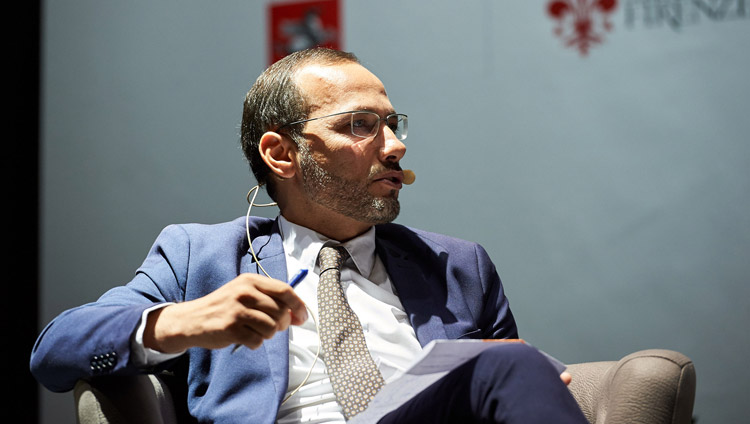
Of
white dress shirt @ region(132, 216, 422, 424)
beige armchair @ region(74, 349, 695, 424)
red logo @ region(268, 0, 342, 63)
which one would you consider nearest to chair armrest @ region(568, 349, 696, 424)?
beige armchair @ region(74, 349, 695, 424)

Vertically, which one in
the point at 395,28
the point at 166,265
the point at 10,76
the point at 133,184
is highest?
the point at 395,28

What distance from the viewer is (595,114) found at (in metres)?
2.62

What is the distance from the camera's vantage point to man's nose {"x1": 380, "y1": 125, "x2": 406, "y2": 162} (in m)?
1.79

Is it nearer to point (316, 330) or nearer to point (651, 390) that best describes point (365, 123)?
point (316, 330)

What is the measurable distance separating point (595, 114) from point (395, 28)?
0.84 m

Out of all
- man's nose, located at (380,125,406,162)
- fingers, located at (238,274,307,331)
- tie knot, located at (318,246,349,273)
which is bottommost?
tie knot, located at (318,246,349,273)

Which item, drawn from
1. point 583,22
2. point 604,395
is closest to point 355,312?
point 604,395

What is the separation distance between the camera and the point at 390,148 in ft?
5.88

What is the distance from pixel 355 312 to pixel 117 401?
0.57 meters

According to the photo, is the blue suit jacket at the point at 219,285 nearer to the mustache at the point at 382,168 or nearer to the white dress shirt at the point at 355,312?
the white dress shirt at the point at 355,312

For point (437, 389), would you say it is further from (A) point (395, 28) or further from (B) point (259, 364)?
(A) point (395, 28)

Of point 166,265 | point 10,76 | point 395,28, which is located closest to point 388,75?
point 395,28

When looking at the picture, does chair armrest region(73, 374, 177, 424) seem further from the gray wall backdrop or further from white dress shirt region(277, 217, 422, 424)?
the gray wall backdrop

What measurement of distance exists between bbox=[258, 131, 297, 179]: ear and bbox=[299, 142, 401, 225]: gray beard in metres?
0.10
